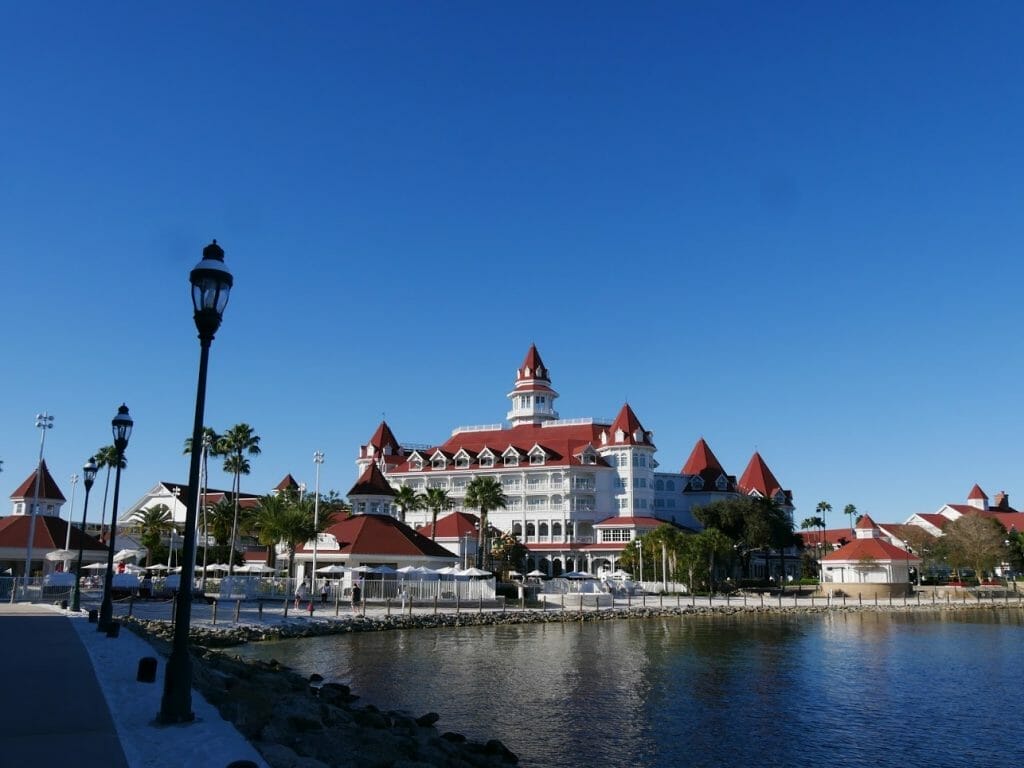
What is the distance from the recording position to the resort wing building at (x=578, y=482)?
94438 millimetres

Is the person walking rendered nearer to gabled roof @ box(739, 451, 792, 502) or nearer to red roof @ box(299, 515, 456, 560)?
red roof @ box(299, 515, 456, 560)

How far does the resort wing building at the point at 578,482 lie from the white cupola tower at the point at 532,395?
10.4 feet

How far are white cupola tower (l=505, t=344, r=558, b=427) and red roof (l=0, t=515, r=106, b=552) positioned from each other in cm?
5753

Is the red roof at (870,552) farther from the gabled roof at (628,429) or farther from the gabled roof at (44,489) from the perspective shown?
the gabled roof at (44,489)

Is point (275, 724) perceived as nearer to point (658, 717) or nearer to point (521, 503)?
point (658, 717)

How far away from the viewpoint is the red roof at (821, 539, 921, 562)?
8244 centimetres

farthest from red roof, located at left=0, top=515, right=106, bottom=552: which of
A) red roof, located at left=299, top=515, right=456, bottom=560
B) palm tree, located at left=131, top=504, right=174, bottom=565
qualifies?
red roof, located at left=299, top=515, right=456, bottom=560

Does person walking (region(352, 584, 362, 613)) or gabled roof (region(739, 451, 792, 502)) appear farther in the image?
gabled roof (region(739, 451, 792, 502))

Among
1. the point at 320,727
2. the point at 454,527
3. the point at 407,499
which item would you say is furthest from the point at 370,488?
the point at 320,727

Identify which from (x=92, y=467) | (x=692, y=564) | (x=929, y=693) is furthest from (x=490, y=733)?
(x=692, y=564)

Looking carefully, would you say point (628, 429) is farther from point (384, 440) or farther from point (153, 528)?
point (153, 528)

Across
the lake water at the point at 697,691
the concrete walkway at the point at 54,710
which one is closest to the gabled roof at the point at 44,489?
the lake water at the point at 697,691

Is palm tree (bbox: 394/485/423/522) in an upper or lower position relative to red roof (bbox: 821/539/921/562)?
upper

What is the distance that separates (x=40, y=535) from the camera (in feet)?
210
